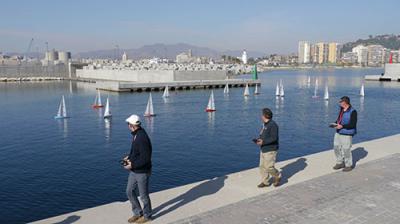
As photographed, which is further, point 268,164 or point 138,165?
point 268,164

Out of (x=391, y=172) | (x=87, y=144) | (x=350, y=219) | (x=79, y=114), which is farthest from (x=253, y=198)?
(x=79, y=114)

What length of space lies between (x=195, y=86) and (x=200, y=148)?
57.4 m

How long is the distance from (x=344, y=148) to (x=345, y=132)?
55cm

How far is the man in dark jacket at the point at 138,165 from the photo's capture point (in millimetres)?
7551

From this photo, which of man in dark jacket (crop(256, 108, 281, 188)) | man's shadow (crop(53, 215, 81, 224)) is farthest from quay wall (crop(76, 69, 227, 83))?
man's shadow (crop(53, 215, 81, 224))

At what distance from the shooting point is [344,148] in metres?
11.4

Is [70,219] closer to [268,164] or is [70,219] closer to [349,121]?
[268,164]

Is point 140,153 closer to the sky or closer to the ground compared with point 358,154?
closer to the sky

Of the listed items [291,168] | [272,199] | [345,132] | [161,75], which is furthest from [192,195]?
[161,75]

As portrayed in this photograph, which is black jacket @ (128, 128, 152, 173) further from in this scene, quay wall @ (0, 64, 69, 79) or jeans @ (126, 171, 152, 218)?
quay wall @ (0, 64, 69, 79)

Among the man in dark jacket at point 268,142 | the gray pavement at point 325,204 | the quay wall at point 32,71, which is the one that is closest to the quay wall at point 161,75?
the quay wall at point 32,71

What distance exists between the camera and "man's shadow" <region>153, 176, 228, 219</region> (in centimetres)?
848

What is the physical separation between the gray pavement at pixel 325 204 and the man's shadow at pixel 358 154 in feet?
6.59

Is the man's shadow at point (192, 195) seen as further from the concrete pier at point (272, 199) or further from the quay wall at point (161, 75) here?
the quay wall at point (161, 75)
